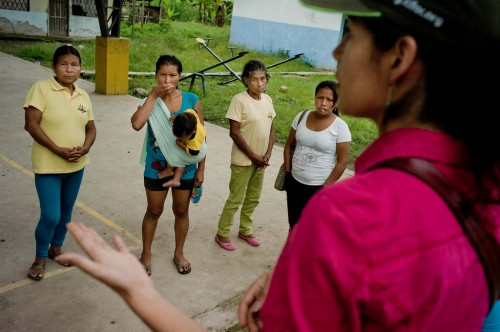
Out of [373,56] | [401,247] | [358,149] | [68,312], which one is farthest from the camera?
[358,149]

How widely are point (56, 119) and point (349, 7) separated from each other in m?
2.77

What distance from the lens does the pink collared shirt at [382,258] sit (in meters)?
0.70

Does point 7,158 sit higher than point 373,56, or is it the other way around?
point 373,56

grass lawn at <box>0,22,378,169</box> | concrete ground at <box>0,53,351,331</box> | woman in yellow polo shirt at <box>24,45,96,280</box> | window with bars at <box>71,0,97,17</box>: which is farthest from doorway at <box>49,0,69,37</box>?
woman in yellow polo shirt at <box>24,45,96,280</box>

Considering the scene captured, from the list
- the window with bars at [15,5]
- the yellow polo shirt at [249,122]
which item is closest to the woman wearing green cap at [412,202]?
the yellow polo shirt at [249,122]

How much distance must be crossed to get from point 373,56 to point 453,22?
150mm

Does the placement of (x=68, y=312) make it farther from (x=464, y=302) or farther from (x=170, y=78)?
(x=464, y=302)

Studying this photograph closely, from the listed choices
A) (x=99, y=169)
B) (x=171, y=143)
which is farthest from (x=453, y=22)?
(x=99, y=169)

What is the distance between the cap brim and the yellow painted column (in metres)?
9.31

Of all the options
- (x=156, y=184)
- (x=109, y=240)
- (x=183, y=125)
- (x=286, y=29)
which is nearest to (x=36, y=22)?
(x=286, y=29)

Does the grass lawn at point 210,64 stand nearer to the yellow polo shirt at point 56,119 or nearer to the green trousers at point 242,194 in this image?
the green trousers at point 242,194

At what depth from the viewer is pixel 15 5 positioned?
16969 mm

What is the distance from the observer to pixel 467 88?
2.45 feet

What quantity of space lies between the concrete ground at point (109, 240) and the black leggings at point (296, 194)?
1.88 ft
